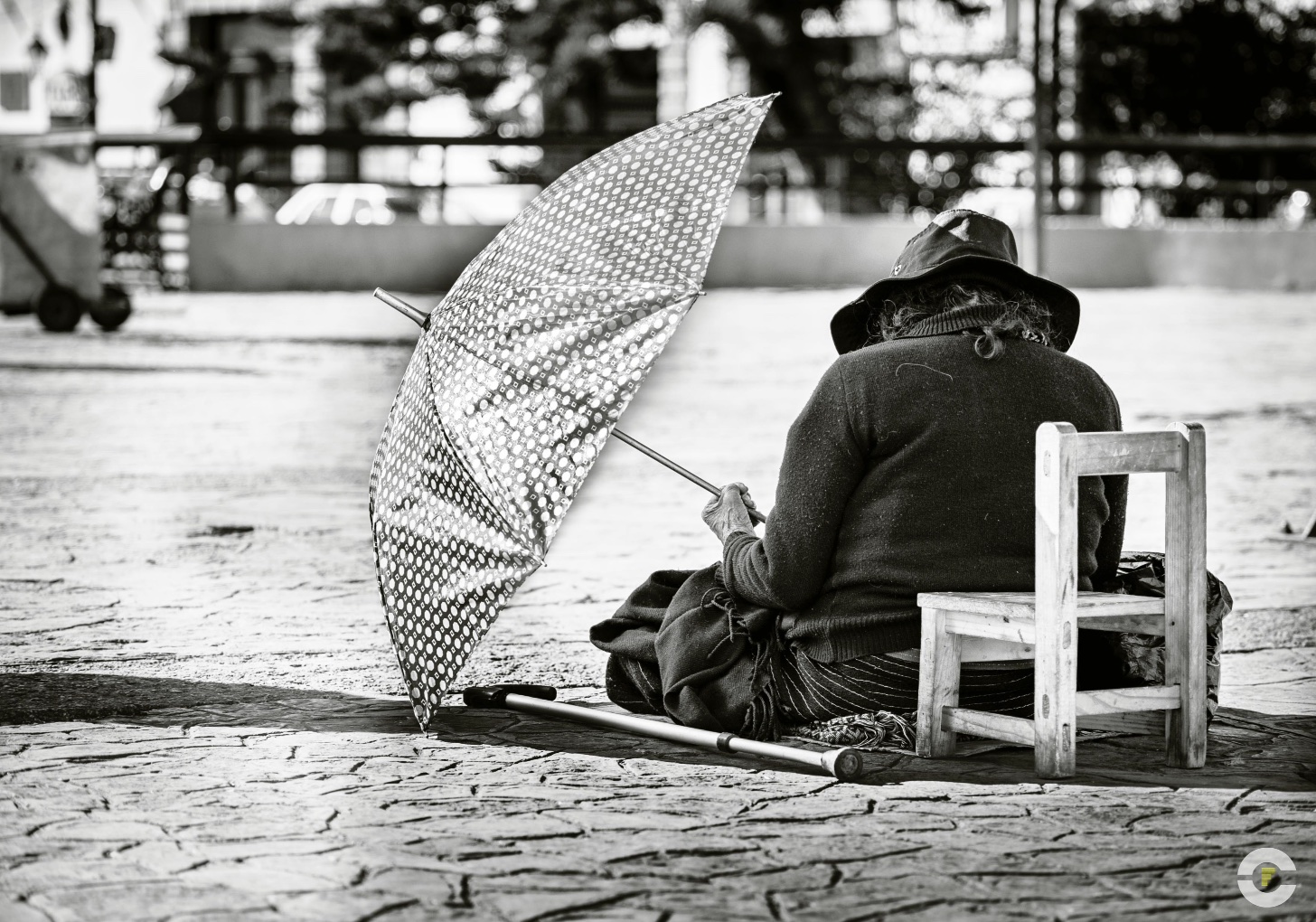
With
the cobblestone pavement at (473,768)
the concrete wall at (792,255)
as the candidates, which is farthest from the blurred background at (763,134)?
the cobblestone pavement at (473,768)

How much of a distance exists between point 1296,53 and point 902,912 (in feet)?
106

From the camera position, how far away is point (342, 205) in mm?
27047

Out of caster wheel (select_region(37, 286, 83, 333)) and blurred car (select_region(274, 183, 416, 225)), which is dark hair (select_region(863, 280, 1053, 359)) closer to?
caster wheel (select_region(37, 286, 83, 333))

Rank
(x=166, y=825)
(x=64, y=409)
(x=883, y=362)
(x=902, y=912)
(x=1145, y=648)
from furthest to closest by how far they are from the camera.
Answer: (x=64, y=409) → (x=1145, y=648) → (x=883, y=362) → (x=166, y=825) → (x=902, y=912)

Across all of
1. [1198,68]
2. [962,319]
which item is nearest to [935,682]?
[962,319]

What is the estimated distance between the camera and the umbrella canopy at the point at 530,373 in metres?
4.30

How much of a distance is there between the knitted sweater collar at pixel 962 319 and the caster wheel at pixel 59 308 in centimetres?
1497

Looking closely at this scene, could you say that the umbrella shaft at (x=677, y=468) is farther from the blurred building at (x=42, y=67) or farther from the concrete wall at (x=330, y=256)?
the blurred building at (x=42, y=67)

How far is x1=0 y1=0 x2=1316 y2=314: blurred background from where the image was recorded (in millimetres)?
25812

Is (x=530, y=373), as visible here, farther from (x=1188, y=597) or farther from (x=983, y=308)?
(x=1188, y=597)

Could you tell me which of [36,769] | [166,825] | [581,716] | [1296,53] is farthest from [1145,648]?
[1296,53]

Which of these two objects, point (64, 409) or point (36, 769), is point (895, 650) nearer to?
point (36, 769)

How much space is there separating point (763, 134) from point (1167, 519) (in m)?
26.4

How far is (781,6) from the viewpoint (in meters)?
31.7
